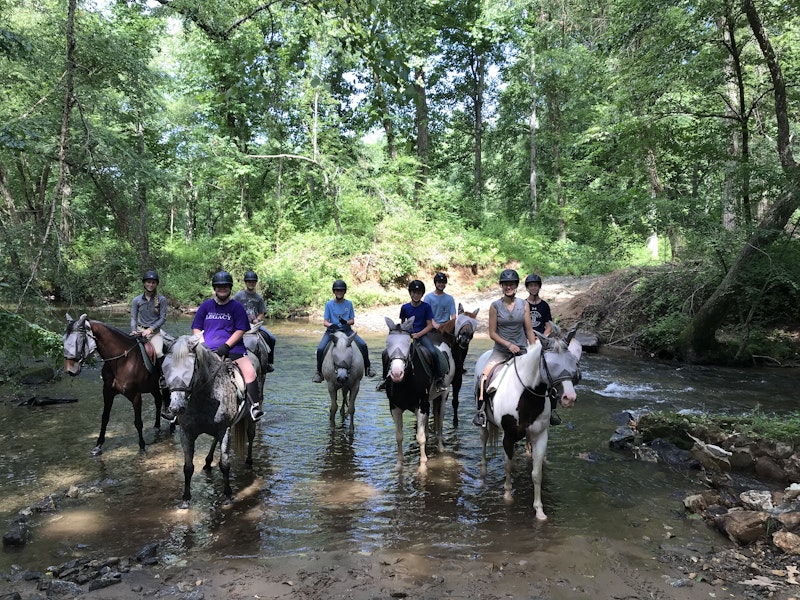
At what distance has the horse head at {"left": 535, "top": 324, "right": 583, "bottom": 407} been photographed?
4.87m

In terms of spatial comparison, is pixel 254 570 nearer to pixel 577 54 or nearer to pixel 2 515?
pixel 2 515

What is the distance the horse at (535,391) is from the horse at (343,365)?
2.90m

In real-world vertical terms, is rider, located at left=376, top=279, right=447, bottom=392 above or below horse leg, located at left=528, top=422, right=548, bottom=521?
above

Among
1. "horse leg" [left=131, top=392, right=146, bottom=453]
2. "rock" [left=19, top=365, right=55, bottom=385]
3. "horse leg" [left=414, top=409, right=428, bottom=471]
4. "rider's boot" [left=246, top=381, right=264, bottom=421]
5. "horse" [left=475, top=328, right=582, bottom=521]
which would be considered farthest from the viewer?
"rock" [left=19, top=365, right=55, bottom=385]

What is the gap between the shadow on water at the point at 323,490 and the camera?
507 centimetres

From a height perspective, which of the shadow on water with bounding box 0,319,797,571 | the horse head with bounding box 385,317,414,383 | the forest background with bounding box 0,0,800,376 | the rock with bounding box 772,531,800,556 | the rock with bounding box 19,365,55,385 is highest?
the forest background with bounding box 0,0,800,376

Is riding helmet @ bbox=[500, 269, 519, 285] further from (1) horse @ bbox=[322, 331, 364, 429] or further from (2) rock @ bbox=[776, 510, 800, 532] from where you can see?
(2) rock @ bbox=[776, 510, 800, 532]

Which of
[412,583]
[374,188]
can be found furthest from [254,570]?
[374,188]

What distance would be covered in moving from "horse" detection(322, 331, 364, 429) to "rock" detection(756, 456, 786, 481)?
5.94m

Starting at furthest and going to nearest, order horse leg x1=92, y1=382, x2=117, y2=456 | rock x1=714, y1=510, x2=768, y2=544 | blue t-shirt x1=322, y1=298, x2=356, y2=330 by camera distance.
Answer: blue t-shirt x1=322, y1=298, x2=356, y2=330, horse leg x1=92, y1=382, x2=117, y2=456, rock x1=714, y1=510, x2=768, y2=544

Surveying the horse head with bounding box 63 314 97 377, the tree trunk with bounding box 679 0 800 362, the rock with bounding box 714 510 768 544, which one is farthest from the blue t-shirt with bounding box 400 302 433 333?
the tree trunk with bounding box 679 0 800 362

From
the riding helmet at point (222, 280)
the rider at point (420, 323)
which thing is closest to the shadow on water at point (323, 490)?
the rider at point (420, 323)

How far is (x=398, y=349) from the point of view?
659 cm

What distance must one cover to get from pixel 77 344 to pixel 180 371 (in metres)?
3.24
